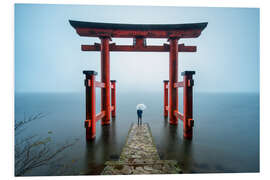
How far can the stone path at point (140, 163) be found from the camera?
2400mm

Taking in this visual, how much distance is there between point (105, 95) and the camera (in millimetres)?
5168

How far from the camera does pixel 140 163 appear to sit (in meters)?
2.60

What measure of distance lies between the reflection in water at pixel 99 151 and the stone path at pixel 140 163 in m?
0.21

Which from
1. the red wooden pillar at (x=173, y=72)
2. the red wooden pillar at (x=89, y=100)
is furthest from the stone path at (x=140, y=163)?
the red wooden pillar at (x=173, y=72)

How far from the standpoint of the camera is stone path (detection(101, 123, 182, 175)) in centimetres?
240

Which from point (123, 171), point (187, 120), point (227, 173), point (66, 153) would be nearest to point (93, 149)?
point (66, 153)

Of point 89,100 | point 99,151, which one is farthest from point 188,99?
point 89,100

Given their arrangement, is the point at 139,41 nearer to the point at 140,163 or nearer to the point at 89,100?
the point at 89,100

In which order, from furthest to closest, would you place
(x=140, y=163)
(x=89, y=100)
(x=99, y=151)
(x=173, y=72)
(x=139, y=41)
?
(x=139, y=41) → (x=173, y=72) → (x=89, y=100) → (x=99, y=151) → (x=140, y=163)

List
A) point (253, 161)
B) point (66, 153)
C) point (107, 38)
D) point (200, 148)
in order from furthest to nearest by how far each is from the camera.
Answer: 1. point (107, 38)
2. point (200, 148)
3. point (66, 153)
4. point (253, 161)

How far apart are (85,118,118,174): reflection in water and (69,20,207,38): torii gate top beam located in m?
4.42

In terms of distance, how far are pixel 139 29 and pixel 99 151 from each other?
4.94 metres

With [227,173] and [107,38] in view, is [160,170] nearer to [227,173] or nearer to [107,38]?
[227,173]

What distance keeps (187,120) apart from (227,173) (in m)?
1.58
